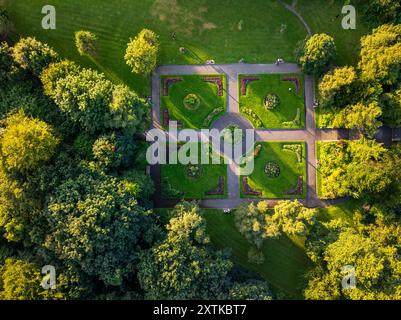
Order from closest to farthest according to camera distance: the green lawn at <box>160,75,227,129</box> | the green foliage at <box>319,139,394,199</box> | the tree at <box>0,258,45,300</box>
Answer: the tree at <box>0,258,45,300</box> → the green foliage at <box>319,139,394,199</box> → the green lawn at <box>160,75,227,129</box>

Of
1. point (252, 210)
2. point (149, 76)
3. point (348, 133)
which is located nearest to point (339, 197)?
point (348, 133)

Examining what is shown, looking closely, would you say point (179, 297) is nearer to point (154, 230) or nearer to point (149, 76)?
point (154, 230)

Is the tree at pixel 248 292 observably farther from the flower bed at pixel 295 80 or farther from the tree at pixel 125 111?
the flower bed at pixel 295 80

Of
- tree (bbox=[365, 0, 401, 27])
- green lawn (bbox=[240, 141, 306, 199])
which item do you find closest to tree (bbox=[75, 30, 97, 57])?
green lawn (bbox=[240, 141, 306, 199])

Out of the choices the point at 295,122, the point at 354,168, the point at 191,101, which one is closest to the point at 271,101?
the point at 295,122

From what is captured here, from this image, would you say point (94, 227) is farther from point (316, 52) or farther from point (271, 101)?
point (316, 52)

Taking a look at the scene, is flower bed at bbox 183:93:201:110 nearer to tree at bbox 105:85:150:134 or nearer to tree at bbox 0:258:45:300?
tree at bbox 105:85:150:134
